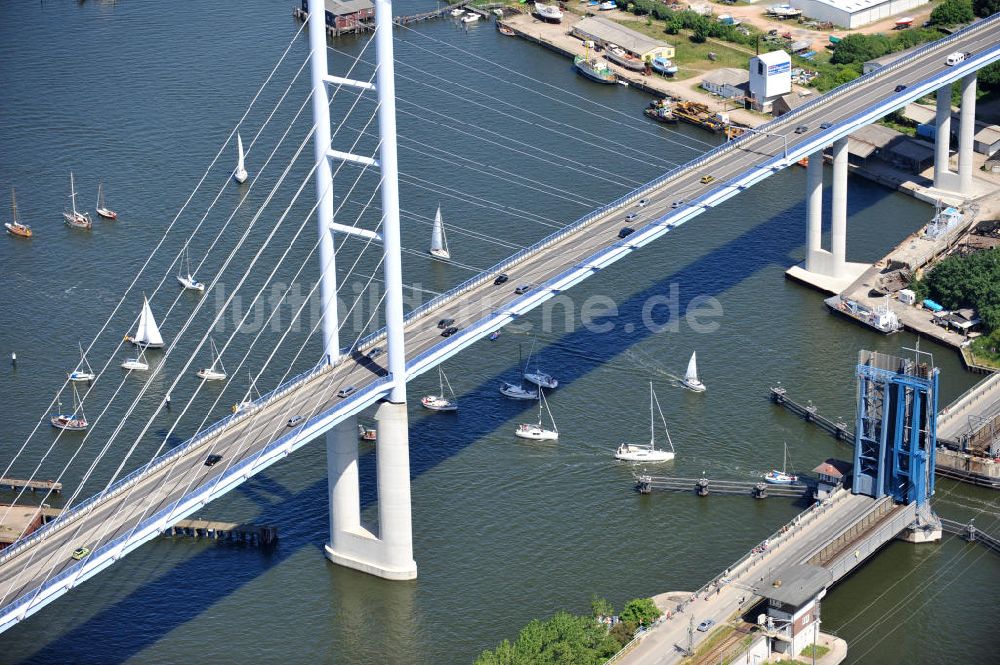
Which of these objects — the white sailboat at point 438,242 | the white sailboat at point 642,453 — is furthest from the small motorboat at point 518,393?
the white sailboat at point 438,242

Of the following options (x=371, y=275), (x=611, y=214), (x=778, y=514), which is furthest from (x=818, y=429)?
(x=371, y=275)

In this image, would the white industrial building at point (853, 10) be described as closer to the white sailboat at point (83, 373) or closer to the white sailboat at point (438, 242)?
the white sailboat at point (438, 242)

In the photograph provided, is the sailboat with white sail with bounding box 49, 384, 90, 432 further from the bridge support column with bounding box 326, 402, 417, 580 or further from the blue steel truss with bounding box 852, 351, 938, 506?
the blue steel truss with bounding box 852, 351, 938, 506

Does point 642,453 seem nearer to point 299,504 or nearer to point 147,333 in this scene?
point 299,504

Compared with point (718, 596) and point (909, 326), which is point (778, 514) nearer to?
point (718, 596)

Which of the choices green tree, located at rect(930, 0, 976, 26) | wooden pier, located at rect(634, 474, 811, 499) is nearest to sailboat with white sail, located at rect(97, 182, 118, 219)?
wooden pier, located at rect(634, 474, 811, 499)

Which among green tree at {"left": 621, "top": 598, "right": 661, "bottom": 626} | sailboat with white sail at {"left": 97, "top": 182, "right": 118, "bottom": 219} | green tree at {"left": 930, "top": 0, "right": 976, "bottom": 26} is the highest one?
green tree at {"left": 930, "top": 0, "right": 976, "bottom": 26}
